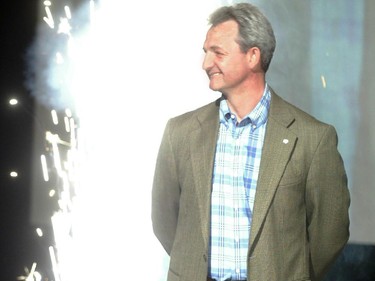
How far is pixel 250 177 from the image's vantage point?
193 cm

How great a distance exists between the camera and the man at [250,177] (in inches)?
75.0

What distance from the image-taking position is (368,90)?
9.33ft

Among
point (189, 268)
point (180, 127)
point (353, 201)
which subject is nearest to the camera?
point (189, 268)

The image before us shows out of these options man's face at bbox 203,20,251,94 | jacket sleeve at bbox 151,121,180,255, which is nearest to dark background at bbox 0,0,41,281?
jacket sleeve at bbox 151,121,180,255

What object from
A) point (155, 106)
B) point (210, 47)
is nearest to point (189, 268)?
point (210, 47)

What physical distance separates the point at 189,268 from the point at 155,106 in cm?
109

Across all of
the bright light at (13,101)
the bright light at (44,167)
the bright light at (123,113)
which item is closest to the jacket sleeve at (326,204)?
the bright light at (123,113)

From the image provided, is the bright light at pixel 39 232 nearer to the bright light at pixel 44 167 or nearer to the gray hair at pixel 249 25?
the bright light at pixel 44 167

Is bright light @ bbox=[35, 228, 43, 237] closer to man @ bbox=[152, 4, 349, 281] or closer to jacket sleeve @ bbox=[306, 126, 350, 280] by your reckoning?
man @ bbox=[152, 4, 349, 281]

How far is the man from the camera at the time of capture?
1.90 meters

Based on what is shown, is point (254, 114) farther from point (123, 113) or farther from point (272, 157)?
point (123, 113)

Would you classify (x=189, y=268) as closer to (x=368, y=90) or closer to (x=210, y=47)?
(x=210, y=47)

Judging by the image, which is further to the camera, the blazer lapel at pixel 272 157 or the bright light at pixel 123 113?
the bright light at pixel 123 113

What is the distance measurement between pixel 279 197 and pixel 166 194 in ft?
1.32
